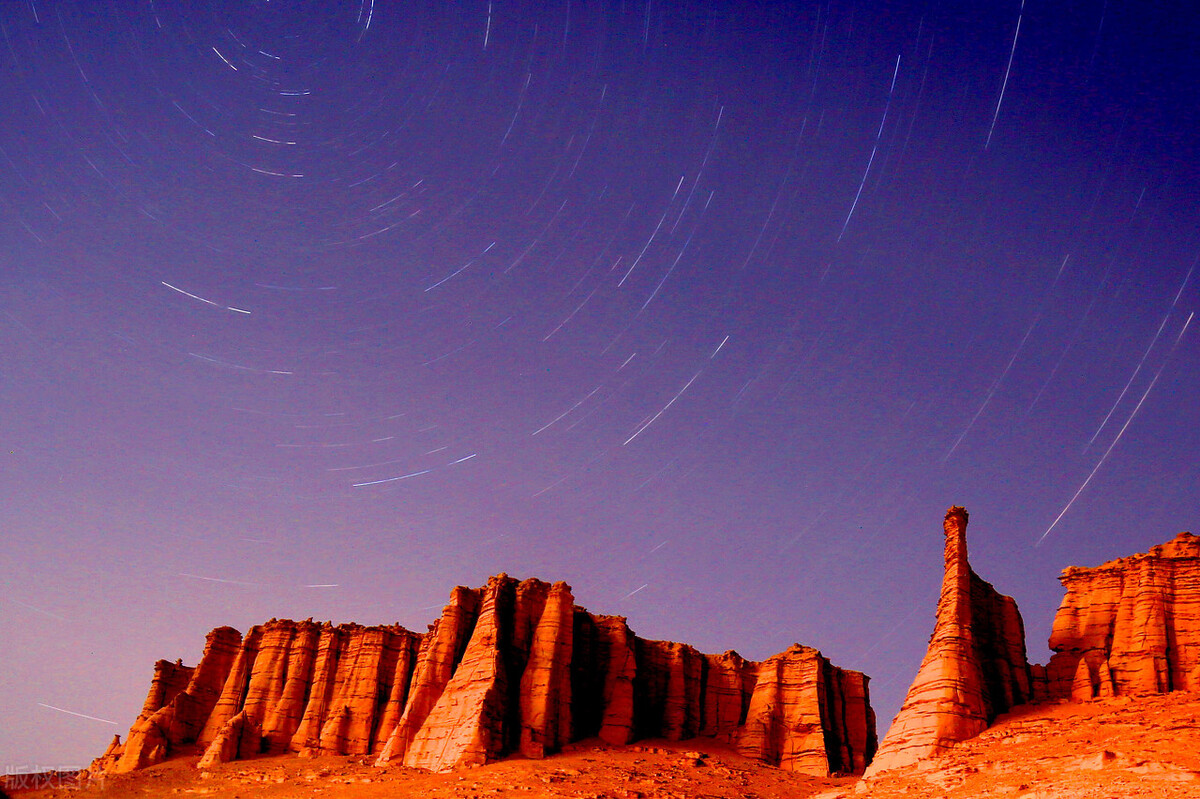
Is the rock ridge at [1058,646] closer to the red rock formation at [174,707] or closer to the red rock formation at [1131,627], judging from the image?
the red rock formation at [1131,627]

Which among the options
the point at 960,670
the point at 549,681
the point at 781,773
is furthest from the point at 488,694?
the point at 960,670

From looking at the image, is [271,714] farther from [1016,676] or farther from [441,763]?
[1016,676]

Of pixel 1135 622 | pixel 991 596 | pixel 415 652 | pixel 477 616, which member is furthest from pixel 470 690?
pixel 1135 622

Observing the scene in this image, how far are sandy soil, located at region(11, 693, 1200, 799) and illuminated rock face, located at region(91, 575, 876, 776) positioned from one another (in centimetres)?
252

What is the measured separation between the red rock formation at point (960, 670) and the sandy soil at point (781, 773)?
1.27 m

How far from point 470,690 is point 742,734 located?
21.6 m

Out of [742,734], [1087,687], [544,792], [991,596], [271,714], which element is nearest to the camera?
[1087,687]

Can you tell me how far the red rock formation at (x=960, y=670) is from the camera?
43281mm

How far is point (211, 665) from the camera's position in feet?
270

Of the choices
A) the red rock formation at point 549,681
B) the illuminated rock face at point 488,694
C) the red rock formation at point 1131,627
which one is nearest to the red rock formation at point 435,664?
the illuminated rock face at point 488,694

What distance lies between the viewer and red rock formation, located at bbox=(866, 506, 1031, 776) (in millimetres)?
43281

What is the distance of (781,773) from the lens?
61.8 meters

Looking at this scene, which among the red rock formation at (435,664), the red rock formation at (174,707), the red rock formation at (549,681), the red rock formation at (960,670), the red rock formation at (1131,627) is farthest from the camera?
the red rock formation at (174,707)

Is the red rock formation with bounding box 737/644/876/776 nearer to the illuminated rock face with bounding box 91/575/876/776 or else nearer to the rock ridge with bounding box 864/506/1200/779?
the illuminated rock face with bounding box 91/575/876/776
